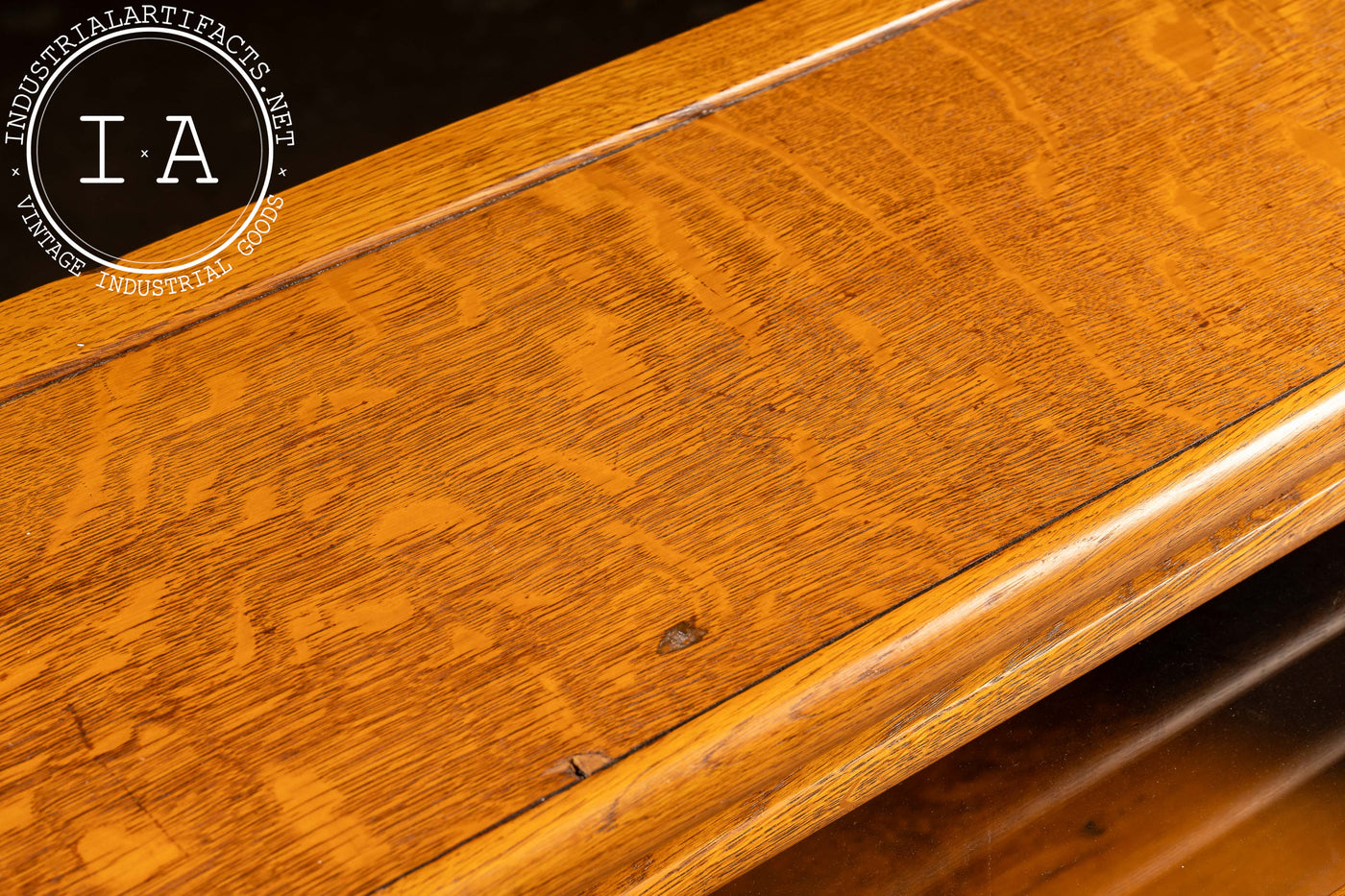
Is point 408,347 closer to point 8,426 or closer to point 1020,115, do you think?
point 8,426

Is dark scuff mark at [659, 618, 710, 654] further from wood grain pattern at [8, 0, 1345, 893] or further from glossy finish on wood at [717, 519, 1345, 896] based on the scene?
glossy finish on wood at [717, 519, 1345, 896]

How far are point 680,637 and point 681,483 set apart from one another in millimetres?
78

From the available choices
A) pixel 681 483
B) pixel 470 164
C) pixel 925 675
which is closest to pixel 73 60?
pixel 470 164

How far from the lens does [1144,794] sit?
2.38 feet

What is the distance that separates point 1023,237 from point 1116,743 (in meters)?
0.31

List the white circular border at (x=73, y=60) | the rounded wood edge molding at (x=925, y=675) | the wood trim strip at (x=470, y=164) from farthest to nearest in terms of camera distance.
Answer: the white circular border at (x=73, y=60)
the wood trim strip at (x=470, y=164)
the rounded wood edge molding at (x=925, y=675)

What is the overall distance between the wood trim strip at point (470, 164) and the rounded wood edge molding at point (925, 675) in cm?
33

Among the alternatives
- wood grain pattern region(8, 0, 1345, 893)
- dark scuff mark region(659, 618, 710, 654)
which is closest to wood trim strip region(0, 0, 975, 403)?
wood grain pattern region(8, 0, 1345, 893)

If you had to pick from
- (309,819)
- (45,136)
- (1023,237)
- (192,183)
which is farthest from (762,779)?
(45,136)

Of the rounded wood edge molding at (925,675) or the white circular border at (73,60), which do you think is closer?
the rounded wood edge molding at (925,675)

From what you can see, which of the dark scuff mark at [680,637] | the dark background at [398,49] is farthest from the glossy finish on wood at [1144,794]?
the dark background at [398,49]

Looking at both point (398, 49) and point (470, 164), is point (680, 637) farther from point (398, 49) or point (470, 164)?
point (398, 49)

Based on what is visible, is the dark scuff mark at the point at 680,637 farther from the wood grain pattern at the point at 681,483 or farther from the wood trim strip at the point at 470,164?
the wood trim strip at the point at 470,164

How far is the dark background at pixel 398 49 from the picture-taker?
151cm
